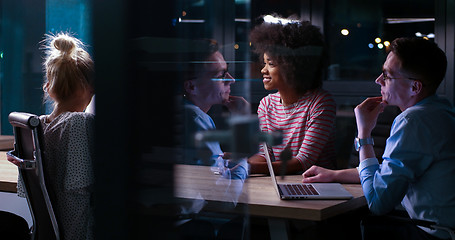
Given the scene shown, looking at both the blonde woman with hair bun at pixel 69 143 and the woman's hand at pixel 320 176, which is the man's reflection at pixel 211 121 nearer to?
the blonde woman with hair bun at pixel 69 143

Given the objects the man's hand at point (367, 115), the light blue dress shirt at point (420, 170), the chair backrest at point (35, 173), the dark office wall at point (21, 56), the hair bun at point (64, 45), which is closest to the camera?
the chair backrest at point (35, 173)

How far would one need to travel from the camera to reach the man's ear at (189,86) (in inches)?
35.6

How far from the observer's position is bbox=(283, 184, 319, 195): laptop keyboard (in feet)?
6.30

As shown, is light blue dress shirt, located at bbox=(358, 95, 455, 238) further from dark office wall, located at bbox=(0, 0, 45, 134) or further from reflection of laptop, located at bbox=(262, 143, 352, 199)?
dark office wall, located at bbox=(0, 0, 45, 134)

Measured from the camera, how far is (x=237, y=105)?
0.81m

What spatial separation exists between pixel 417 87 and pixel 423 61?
109 mm

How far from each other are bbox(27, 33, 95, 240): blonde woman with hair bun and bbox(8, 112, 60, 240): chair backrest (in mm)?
28

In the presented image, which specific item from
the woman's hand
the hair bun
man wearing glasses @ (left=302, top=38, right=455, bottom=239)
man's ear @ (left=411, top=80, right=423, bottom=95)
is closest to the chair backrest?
the hair bun

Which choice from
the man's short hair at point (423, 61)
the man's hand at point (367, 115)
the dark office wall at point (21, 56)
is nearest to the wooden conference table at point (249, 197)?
the man's hand at point (367, 115)

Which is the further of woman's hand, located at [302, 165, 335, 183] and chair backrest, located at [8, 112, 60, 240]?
woman's hand, located at [302, 165, 335, 183]

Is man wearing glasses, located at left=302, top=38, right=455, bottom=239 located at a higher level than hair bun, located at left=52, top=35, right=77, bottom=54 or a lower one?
lower

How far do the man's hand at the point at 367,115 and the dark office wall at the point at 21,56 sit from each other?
8.17ft

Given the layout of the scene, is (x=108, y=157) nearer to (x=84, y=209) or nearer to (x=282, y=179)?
(x=84, y=209)

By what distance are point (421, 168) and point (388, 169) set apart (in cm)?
12
